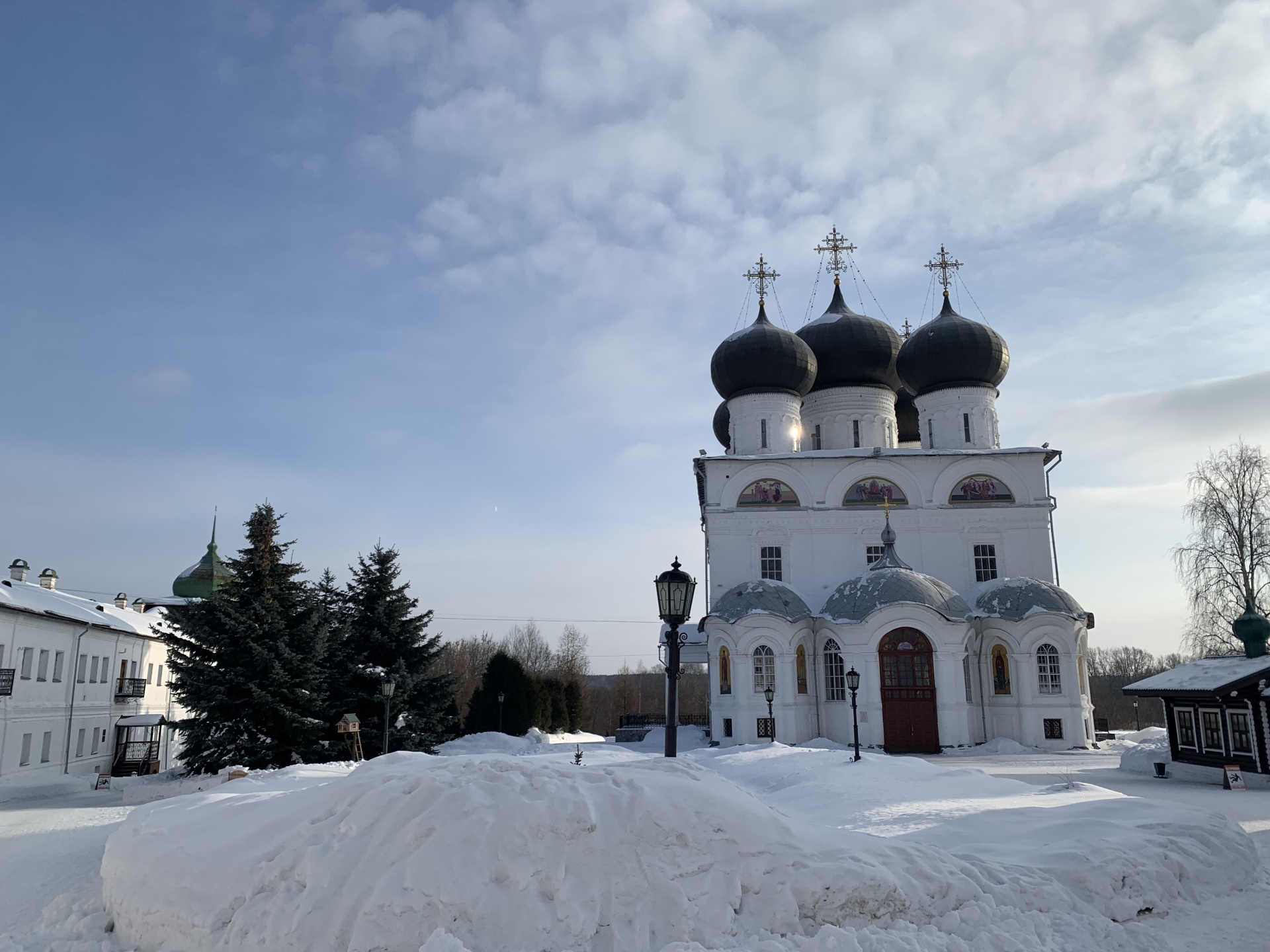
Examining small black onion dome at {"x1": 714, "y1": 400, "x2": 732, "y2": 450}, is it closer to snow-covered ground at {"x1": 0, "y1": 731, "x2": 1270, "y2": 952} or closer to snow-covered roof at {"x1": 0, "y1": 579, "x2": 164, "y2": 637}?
snow-covered roof at {"x1": 0, "y1": 579, "x2": 164, "y2": 637}

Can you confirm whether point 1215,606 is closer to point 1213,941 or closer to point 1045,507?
point 1045,507

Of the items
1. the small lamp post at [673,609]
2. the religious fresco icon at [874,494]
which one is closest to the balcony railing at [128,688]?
the religious fresco icon at [874,494]

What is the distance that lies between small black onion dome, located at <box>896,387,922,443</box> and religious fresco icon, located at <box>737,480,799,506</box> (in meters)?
9.66

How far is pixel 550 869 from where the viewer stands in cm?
614

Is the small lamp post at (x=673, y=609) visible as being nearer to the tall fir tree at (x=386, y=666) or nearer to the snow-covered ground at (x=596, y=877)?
the snow-covered ground at (x=596, y=877)

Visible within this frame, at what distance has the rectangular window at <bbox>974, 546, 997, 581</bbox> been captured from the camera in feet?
95.0

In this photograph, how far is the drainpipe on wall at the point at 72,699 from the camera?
23.4 m

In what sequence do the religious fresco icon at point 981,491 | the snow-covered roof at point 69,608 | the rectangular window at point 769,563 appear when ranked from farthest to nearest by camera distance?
the religious fresco icon at point 981,491
the rectangular window at point 769,563
the snow-covered roof at point 69,608

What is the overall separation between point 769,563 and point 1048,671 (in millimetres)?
8820

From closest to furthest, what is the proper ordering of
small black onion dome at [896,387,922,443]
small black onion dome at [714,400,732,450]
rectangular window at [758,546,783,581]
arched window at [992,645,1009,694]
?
1. arched window at [992,645,1009,694]
2. rectangular window at [758,546,783,581]
3. small black onion dome at [896,387,922,443]
4. small black onion dome at [714,400,732,450]

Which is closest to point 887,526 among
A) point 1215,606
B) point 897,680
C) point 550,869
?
point 897,680

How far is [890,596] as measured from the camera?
25.1m

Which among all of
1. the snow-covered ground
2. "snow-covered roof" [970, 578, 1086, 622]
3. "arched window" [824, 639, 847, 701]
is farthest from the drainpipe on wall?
"snow-covered roof" [970, 578, 1086, 622]

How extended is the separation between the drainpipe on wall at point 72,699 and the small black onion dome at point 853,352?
83.3 ft
